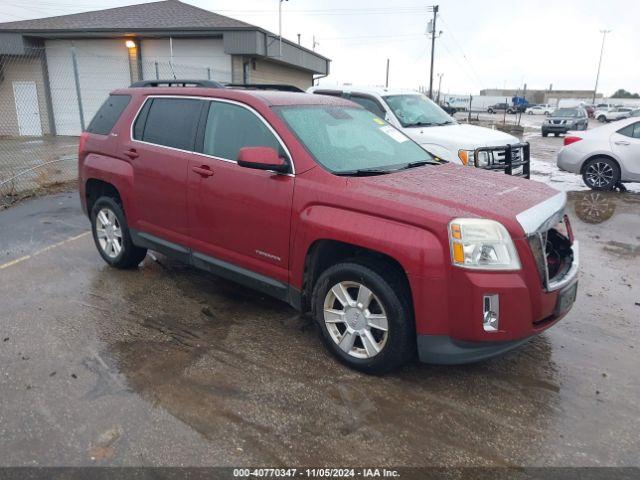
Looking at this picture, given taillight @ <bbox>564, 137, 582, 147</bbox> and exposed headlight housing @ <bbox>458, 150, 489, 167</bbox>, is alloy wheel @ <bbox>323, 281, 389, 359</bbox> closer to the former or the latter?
exposed headlight housing @ <bbox>458, 150, 489, 167</bbox>

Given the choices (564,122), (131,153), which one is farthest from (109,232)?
(564,122)

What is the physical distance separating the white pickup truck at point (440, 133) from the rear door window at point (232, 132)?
3684mm

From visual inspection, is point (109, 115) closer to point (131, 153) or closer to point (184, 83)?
point (131, 153)

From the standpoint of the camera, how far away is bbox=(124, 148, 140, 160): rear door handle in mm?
4848

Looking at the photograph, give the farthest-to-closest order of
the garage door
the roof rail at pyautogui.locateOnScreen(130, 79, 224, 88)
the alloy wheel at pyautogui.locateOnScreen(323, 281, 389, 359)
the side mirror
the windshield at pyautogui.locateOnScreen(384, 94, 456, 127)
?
1. the garage door
2. the windshield at pyautogui.locateOnScreen(384, 94, 456, 127)
3. the roof rail at pyautogui.locateOnScreen(130, 79, 224, 88)
4. the side mirror
5. the alloy wheel at pyautogui.locateOnScreen(323, 281, 389, 359)

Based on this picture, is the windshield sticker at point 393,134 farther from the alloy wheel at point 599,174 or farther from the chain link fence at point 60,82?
the chain link fence at point 60,82

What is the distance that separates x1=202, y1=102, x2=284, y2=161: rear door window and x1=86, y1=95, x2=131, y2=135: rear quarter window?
140 centimetres

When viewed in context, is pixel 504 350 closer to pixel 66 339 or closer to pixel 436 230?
pixel 436 230

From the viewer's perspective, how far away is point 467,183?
374 cm

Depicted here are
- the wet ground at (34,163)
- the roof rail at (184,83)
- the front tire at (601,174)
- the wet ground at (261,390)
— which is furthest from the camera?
the front tire at (601,174)

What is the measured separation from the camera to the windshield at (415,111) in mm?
8672

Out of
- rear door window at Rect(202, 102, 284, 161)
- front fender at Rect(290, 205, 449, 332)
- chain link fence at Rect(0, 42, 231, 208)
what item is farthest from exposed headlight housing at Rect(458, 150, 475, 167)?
chain link fence at Rect(0, 42, 231, 208)

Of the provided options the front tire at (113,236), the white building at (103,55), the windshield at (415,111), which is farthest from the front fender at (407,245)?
the white building at (103,55)

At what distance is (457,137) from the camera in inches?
311
